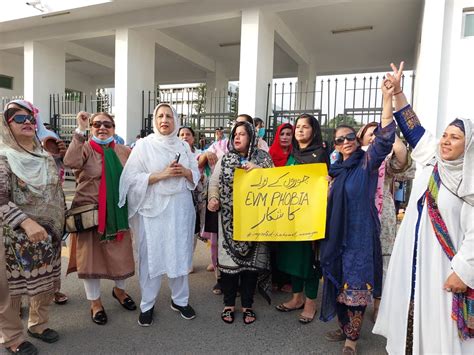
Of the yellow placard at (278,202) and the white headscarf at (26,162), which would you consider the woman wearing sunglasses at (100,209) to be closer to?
the white headscarf at (26,162)

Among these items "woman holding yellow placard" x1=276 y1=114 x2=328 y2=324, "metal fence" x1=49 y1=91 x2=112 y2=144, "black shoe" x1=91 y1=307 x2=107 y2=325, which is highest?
"metal fence" x1=49 y1=91 x2=112 y2=144

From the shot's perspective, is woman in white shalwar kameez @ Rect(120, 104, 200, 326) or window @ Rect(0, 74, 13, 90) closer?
woman in white shalwar kameez @ Rect(120, 104, 200, 326)

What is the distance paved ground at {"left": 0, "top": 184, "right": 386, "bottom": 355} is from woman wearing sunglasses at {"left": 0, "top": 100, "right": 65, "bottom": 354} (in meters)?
0.40

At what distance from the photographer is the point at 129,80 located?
904 cm

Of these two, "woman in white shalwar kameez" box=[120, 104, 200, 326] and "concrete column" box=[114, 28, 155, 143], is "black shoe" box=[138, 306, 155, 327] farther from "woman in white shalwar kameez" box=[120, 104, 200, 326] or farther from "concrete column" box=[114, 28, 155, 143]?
"concrete column" box=[114, 28, 155, 143]

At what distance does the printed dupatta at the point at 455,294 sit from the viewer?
6.21 feet

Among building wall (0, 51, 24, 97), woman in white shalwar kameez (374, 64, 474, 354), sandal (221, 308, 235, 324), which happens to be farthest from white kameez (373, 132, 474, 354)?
building wall (0, 51, 24, 97)

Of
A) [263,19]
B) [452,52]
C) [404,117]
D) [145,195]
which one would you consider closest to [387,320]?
[404,117]

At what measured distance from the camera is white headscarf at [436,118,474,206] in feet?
5.97

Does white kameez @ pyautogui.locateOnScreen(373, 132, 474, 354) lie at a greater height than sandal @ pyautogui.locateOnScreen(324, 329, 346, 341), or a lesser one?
greater

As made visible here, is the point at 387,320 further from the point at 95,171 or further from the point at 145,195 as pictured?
the point at 95,171

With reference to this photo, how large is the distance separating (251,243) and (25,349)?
180 centimetres

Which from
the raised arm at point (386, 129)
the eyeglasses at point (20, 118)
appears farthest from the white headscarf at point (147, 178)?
the raised arm at point (386, 129)

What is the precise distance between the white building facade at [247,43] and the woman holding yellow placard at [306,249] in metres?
4.43
